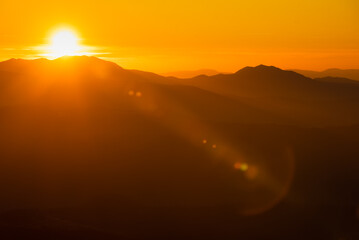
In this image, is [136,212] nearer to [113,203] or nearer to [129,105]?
[113,203]

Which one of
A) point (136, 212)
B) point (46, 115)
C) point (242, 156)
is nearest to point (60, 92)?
point (46, 115)

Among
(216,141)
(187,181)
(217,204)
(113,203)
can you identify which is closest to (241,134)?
(216,141)

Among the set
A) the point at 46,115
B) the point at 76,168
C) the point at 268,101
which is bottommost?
the point at 268,101

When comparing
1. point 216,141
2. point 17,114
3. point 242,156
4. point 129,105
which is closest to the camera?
point 242,156

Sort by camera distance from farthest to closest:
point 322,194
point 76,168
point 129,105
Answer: point 129,105 < point 76,168 < point 322,194

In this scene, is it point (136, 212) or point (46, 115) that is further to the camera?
point (46, 115)

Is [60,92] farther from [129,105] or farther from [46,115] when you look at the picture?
[46,115]

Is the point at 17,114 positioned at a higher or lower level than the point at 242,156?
higher
